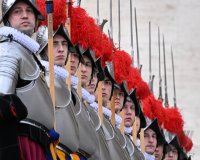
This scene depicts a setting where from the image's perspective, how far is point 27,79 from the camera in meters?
10.8

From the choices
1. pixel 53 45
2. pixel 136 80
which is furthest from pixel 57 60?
pixel 136 80

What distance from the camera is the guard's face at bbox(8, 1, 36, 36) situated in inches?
439

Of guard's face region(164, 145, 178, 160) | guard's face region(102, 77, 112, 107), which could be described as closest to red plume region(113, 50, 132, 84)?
guard's face region(102, 77, 112, 107)

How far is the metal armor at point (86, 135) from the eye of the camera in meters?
12.5

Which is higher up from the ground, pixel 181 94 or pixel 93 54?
pixel 93 54

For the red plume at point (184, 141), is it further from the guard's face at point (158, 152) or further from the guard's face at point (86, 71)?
the guard's face at point (86, 71)

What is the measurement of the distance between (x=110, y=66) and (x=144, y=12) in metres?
16.4

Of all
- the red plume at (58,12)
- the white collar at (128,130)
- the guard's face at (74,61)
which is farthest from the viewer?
the white collar at (128,130)

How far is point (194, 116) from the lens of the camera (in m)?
31.2

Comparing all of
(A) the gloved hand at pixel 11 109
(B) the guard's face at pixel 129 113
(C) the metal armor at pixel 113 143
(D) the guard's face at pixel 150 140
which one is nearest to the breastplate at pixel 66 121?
(A) the gloved hand at pixel 11 109

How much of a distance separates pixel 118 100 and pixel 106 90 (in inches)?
31.2

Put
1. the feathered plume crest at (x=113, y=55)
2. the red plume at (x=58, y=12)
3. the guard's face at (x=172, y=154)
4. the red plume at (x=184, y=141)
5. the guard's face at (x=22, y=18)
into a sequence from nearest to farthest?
the guard's face at (x=22, y=18) → the red plume at (x=58, y=12) → the feathered plume crest at (x=113, y=55) → the guard's face at (x=172, y=154) → the red plume at (x=184, y=141)

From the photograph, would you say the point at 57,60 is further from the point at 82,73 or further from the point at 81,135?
the point at 82,73

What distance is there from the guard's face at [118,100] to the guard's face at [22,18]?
5115 millimetres
